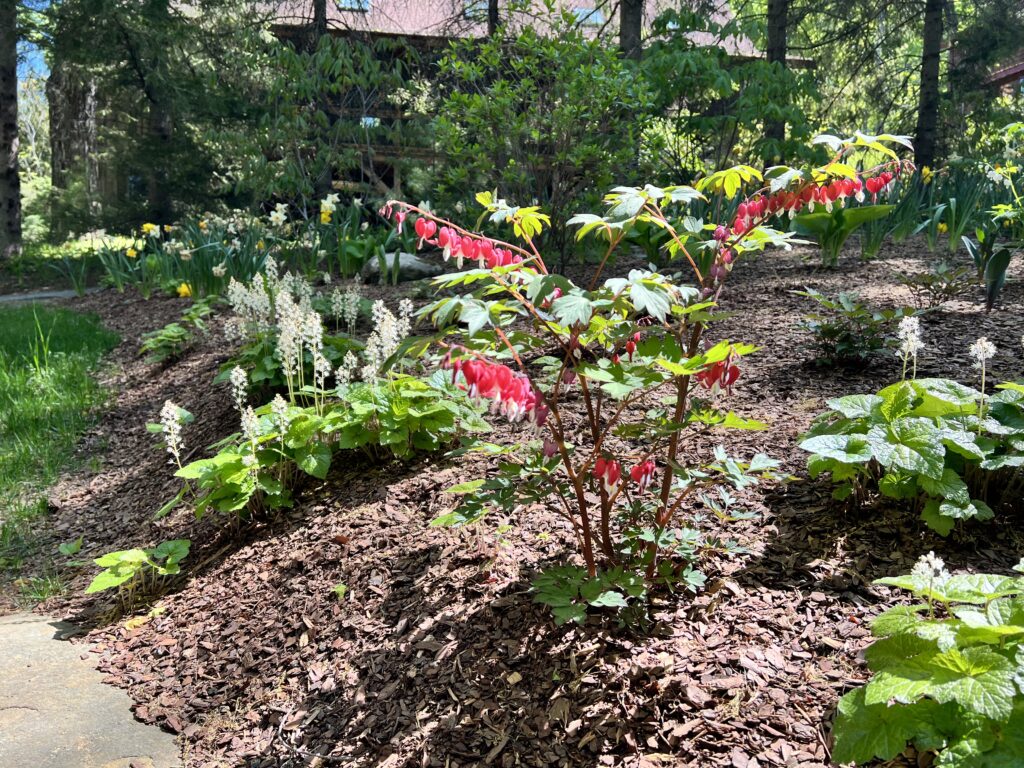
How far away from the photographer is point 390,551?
2.60 metres

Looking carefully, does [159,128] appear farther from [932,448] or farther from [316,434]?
[932,448]

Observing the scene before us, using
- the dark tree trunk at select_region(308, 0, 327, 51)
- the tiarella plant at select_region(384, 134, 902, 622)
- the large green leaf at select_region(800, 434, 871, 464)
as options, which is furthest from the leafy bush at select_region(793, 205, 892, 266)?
the dark tree trunk at select_region(308, 0, 327, 51)

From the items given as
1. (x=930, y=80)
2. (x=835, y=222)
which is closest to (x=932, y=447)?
(x=835, y=222)

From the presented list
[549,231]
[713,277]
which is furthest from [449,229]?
[549,231]

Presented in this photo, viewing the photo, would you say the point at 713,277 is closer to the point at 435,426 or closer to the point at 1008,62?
the point at 435,426

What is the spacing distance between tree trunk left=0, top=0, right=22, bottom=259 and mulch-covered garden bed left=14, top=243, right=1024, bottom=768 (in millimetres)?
9748

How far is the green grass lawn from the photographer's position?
3.58m

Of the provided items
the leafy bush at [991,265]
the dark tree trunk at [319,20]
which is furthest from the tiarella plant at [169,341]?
the dark tree trunk at [319,20]

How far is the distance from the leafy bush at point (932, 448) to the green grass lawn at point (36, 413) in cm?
306

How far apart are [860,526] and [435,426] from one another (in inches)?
61.7

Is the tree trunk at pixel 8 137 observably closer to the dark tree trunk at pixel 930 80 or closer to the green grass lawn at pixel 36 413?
the green grass lawn at pixel 36 413

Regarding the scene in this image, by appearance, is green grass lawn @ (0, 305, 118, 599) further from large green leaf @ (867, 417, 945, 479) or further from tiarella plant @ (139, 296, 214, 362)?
large green leaf @ (867, 417, 945, 479)

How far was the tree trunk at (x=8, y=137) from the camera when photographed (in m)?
10.1

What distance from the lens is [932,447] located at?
2041 mm
